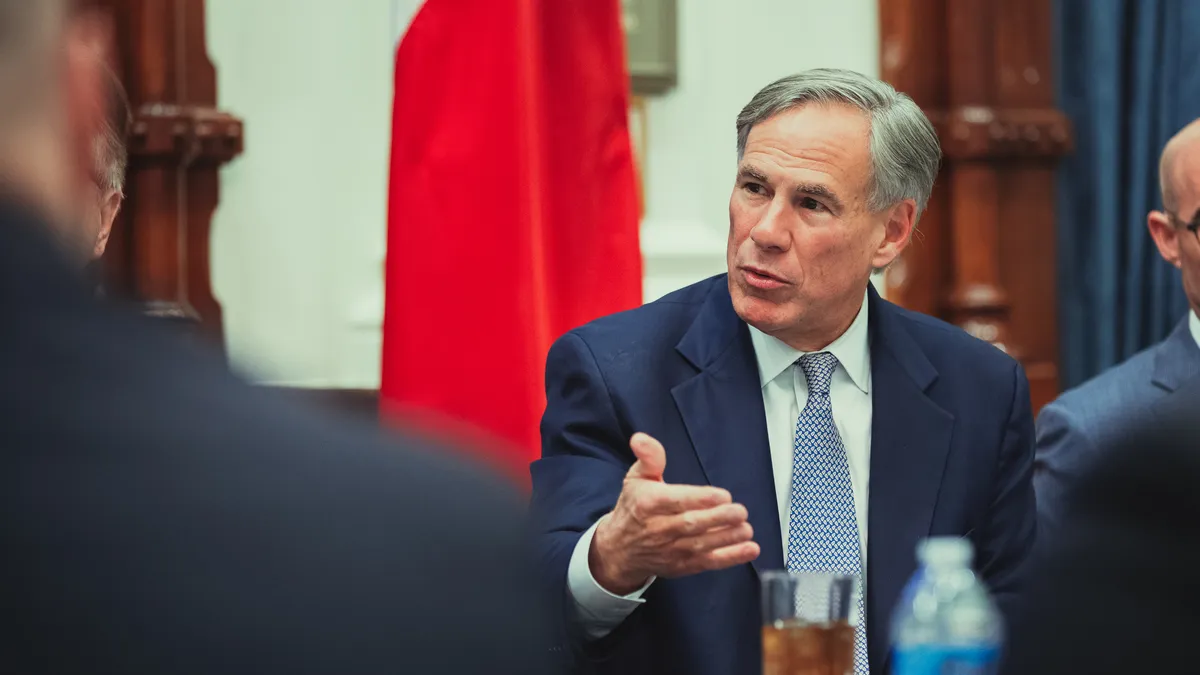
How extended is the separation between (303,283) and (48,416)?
252cm

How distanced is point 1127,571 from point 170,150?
248 centimetres

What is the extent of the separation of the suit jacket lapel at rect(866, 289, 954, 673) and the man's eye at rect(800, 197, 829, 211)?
197 mm

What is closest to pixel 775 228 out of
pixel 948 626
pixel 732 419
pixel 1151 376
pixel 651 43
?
pixel 732 419

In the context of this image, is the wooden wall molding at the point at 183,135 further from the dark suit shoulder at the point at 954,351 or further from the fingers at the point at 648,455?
the fingers at the point at 648,455

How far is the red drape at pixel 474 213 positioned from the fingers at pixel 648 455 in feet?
3.26

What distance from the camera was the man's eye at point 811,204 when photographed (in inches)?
82.2

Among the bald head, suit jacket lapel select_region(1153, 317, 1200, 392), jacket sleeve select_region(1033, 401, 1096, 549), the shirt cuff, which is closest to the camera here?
the shirt cuff

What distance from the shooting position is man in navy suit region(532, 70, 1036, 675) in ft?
5.94

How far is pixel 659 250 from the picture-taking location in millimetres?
3127

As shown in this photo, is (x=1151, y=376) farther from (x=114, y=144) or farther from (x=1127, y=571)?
(x=1127, y=571)

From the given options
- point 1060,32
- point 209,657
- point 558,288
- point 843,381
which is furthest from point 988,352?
point 209,657

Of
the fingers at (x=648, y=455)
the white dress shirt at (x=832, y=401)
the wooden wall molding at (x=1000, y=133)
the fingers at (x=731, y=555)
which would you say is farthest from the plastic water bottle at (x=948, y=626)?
the wooden wall molding at (x=1000, y=133)

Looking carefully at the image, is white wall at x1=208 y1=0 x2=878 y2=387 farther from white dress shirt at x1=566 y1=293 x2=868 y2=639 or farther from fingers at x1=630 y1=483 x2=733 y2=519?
fingers at x1=630 y1=483 x2=733 y2=519

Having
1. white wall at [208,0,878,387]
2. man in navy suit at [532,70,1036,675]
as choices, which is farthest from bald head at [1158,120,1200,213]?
white wall at [208,0,878,387]
